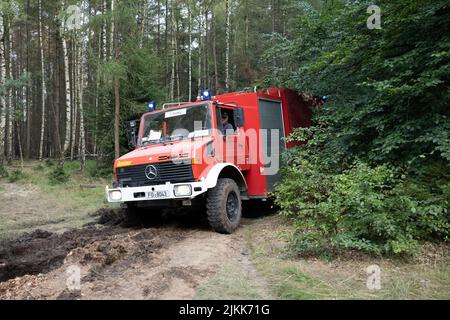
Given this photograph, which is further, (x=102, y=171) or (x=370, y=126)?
(x=102, y=171)

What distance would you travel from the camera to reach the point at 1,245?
6504 millimetres

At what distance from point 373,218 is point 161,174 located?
3.67m

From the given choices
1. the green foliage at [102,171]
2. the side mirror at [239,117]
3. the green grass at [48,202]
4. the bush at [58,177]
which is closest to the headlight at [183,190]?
the side mirror at [239,117]

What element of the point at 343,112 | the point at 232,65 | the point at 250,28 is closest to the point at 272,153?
the point at 343,112

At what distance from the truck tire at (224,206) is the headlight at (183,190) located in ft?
1.72

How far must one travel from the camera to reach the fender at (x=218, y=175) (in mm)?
6621

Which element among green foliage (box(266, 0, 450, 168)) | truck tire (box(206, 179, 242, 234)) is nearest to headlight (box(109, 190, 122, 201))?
truck tire (box(206, 179, 242, 234))

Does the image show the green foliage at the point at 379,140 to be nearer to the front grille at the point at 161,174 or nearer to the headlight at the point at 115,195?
the front grille at the point at 161,174

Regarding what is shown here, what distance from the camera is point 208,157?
6.96 metres

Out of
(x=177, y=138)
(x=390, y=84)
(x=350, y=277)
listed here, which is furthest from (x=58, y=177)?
(x=350, y=277)

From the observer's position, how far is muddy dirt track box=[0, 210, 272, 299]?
409 cm

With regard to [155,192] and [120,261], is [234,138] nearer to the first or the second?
[155,192]

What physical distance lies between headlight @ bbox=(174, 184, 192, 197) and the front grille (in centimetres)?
22

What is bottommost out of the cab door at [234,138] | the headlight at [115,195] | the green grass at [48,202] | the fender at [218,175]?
the green grass at [48,202]
